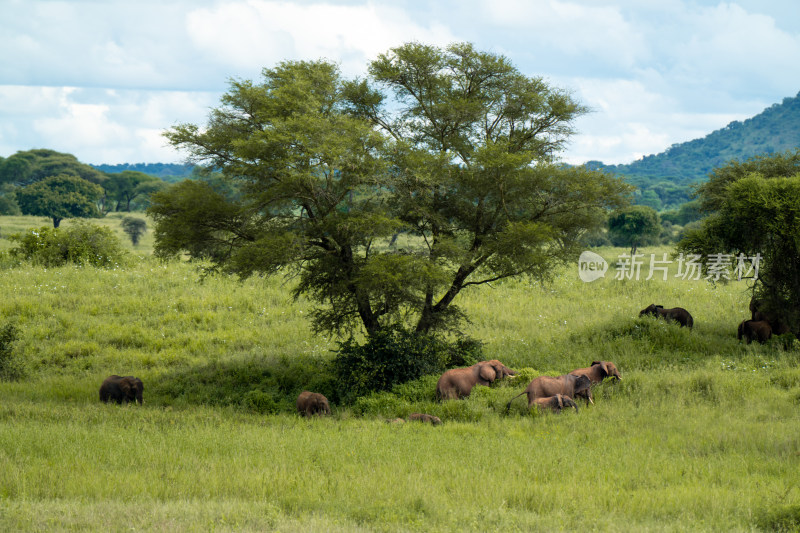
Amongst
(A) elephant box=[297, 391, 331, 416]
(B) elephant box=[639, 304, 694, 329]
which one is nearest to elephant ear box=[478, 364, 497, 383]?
(A) elephant box=[297, 391, 331, 416]

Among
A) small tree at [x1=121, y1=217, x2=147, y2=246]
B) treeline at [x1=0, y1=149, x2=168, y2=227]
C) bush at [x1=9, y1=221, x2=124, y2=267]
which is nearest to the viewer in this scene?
bush at [x1=9, y1=221, x2=124, y2=267]

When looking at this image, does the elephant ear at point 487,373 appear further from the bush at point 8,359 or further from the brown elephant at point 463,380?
the bush at point 8,359

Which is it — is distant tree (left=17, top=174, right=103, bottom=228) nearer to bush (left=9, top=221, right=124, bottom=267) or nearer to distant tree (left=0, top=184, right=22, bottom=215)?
distant tree (left=0, top=184, right=22, bottom=215)

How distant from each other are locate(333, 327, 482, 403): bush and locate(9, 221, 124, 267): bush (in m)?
23.7

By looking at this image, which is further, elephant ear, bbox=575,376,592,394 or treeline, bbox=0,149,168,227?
treeline, bbox=0,149,168,227

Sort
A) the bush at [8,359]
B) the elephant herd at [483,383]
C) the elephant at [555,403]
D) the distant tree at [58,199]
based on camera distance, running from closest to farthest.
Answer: the elephant at [555,403]
the elephant herd at [483,383]
the bush at [8,359]
the distant tree at [58,199]

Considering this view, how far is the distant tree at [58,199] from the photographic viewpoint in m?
86.7

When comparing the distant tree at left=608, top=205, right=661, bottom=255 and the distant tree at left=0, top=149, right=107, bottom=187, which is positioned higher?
the distant tree at left=0, top=149, right=107, bottom=187

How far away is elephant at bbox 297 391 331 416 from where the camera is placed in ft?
52.5

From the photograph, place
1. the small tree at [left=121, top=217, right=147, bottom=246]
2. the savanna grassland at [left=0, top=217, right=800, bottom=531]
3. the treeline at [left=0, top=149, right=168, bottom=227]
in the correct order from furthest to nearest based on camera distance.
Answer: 1. the treeline at [left=0, top=149, right=168, bottom=227]
2. the small tree at [left=121, top=217, right=147, bottom=246]
3. the savanna grassland at [left=0, top=217, right=800, bottom=531]

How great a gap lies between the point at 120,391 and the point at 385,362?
23.9ft

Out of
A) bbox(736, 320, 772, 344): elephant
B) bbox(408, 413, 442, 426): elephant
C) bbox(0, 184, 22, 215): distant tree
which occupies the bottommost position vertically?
bbox(408, 413, 442, 426): elephant

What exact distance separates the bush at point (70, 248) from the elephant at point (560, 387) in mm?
29356

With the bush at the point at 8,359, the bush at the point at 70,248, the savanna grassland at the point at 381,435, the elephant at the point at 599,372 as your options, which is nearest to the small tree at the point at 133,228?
the bush at the point at 70,248
